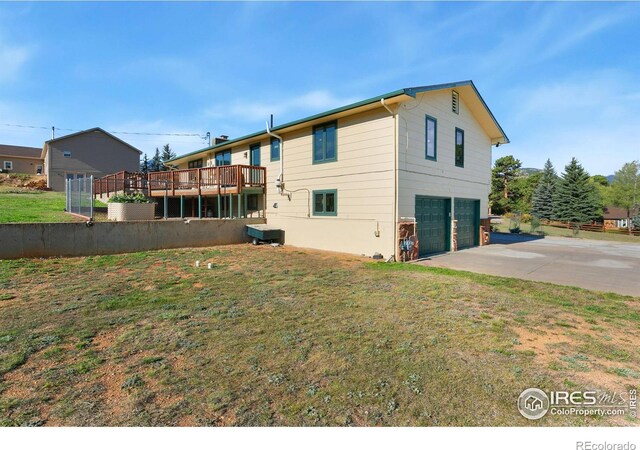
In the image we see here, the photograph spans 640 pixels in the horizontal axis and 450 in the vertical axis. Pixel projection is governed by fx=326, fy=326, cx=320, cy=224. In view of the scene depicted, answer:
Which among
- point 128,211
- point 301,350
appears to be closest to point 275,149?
point 128,211

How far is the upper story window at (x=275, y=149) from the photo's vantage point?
49.2 ft

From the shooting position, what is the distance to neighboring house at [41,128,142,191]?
3050cm

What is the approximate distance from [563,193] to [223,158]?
40332mm

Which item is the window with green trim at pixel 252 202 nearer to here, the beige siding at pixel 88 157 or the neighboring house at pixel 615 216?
the beige siding at pixel 88 157

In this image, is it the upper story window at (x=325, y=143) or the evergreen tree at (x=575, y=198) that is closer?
the upper story window at (x=325, y=143)

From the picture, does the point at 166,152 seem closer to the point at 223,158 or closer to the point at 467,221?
the point at 223,158

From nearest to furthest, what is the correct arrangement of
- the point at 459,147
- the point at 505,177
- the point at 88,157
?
the point at 459,147
the point at 88,157
the point at 505,177

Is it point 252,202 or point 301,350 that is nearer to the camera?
point 301,350

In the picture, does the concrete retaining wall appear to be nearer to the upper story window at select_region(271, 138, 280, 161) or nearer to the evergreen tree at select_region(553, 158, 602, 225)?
the upper story window at select_region(271, 138, 280, 161)

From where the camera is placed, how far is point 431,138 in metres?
12.2

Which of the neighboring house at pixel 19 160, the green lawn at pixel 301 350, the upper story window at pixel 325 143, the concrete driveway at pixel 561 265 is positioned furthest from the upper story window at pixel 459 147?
the neighboring house at pixel 19 160

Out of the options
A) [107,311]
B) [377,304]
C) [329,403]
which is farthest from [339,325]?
[107,311]

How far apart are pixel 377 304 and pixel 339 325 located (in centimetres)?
126

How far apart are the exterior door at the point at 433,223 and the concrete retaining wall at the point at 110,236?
757 centimetres
